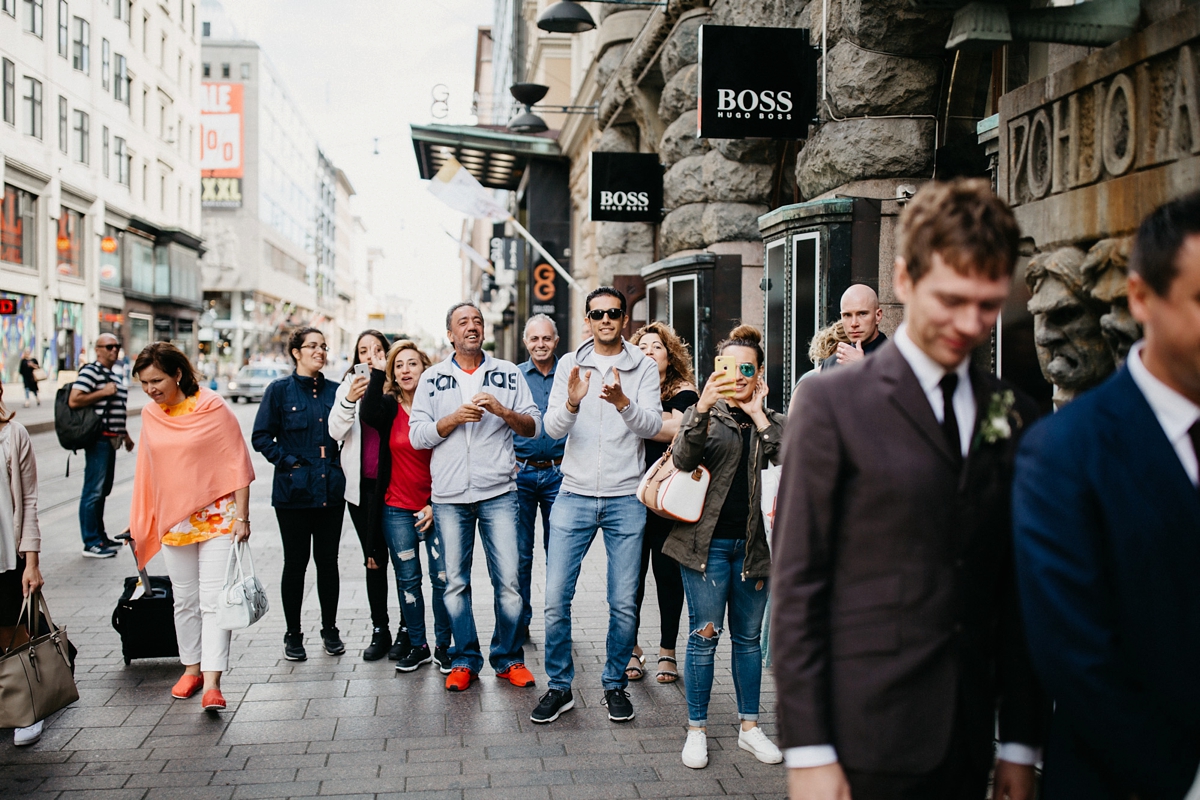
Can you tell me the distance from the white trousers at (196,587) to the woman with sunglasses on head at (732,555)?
2.41 m

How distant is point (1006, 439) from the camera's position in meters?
2.11

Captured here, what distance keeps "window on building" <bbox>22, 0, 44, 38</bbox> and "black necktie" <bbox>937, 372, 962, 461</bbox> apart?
4231 centimetres

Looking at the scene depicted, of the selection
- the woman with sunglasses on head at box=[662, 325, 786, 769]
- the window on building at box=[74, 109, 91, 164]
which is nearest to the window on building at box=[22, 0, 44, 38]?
the window on building at box=[74, 109, 91, 164]

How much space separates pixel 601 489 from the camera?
5.02 m

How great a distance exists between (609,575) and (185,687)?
2.26 meters

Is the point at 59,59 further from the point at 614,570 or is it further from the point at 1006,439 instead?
the point at 1006,439

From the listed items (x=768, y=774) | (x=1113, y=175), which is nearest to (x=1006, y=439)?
(x=1113, y=175)

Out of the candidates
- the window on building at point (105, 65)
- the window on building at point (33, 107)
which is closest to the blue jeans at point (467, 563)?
the window on building at point (33, 107)

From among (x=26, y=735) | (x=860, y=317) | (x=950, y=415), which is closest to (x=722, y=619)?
(x=860, y=317)

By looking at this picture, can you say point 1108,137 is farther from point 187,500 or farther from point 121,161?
point 121,161

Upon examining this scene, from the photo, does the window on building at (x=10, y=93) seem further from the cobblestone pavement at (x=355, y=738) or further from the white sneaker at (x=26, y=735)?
the white sneaker at (x=26, y=735)

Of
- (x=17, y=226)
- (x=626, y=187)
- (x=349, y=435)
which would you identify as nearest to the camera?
(x=349, y=435)

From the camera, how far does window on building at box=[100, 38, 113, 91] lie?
4422 cm

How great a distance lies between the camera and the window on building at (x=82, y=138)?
41.5 meters
